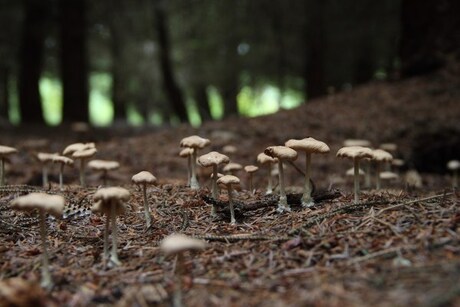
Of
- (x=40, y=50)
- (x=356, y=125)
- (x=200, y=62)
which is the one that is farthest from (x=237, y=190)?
(x=200, y=62)

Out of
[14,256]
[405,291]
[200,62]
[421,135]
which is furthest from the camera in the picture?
[200,62]

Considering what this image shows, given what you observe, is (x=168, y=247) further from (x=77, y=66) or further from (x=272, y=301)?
(x=77, y=66)

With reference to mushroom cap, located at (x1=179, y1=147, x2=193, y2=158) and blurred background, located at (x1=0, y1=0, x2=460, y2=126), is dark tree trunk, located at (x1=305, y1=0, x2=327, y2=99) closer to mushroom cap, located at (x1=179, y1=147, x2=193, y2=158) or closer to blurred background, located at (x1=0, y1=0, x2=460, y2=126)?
blurred background, located at (x1=0, y1=0, x2=460, y2=126)

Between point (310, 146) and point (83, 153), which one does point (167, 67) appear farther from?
point (310, 146)

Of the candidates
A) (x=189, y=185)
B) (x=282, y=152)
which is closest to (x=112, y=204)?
(x=282, y=152)

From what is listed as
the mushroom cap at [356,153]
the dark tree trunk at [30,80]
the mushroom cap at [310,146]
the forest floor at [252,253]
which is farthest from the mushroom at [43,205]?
the dark tree trunk at [30,80]

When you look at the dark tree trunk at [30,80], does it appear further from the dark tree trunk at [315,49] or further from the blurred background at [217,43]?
the dark tree trunk at [315,49]
